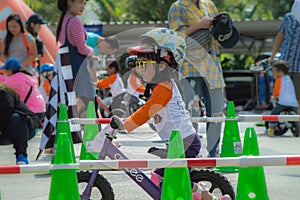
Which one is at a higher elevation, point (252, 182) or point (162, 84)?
point (162, 84)

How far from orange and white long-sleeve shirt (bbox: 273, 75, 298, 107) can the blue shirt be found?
1.59ft

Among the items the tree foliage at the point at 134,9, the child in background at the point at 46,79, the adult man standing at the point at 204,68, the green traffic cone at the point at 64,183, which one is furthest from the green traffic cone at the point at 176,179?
the tree foliage at the point at 134,9

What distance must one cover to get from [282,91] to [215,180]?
6.95 m

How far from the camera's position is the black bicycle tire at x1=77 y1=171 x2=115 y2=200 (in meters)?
5.93

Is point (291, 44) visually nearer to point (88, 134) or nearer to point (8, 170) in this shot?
point (88, 134)

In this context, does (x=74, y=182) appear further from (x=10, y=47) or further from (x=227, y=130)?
(x=10, y=47)

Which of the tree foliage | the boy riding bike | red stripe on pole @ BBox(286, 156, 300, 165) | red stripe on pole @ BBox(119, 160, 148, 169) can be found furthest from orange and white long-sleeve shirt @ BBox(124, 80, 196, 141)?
the tree foliage

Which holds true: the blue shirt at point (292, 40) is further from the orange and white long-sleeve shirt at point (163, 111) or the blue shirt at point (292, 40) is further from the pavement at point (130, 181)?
the orange and white long-sleeve shirt at point (163, 111)

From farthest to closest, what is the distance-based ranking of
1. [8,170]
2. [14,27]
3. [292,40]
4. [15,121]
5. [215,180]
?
1. [292,40]
2. [14,27]
3. [15,121]
4. [215,180]
5. [8,170]

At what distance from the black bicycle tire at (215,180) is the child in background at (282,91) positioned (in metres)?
6.75

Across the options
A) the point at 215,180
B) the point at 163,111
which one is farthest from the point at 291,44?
the point at 163,111

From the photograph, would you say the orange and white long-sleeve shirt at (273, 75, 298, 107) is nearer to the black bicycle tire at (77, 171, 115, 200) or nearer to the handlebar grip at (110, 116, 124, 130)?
the black bicycle tire at (77, 171, 115, 200)

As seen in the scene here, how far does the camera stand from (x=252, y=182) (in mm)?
5617

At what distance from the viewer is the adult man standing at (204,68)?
8.22 m
